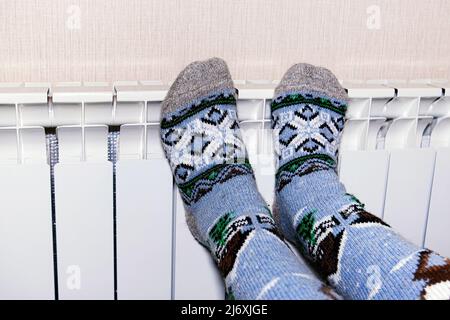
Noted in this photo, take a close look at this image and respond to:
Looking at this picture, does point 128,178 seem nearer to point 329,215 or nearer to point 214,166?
point 214,166

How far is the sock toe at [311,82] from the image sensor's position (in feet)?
2.90

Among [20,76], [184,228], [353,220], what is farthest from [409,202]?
[20,76]

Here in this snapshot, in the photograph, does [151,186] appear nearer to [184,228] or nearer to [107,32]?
[184,228]

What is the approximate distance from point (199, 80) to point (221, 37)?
7cm

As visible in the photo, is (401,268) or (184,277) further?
(184,277)

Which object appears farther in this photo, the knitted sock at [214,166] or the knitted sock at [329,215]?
the knitted sock at [214,166]

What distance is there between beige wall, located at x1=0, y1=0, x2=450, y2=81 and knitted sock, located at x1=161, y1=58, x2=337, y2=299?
0.05 m

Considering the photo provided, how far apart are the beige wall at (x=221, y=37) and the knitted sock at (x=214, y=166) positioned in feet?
0.17

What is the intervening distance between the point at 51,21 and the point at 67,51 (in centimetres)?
4

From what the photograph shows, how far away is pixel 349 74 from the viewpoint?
3.16 feet


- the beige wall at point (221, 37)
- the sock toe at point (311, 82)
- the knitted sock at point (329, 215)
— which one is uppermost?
the beige wall at point (221, 37)

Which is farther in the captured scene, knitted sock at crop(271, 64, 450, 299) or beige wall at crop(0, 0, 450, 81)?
beige wall at crop(0, 0, 450, 81)

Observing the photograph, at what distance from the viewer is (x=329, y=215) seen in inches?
32.2

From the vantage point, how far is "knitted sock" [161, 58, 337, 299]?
2.59 ft
